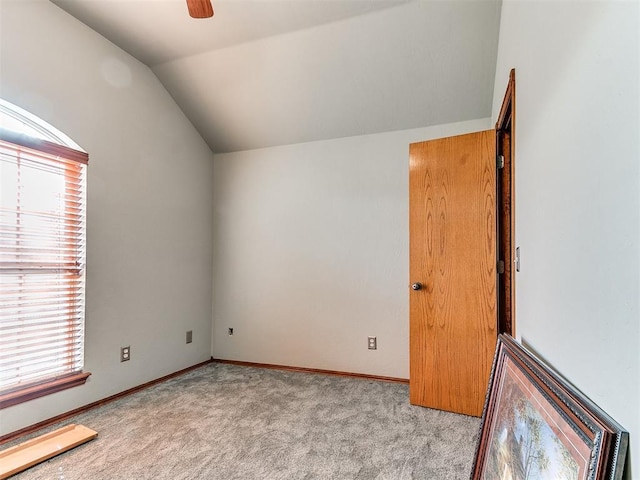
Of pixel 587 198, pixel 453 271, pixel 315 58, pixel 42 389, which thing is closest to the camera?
pixel 587 198

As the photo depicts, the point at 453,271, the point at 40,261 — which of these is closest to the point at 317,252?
the point at 453,271

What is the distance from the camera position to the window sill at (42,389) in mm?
2199

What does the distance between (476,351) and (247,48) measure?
9.27 ft

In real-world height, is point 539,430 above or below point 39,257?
below

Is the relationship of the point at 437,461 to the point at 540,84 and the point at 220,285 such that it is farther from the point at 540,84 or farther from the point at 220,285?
the point at 220,285

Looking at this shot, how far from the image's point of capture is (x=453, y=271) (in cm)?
264

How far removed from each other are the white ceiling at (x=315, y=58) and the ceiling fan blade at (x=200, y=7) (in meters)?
0.80

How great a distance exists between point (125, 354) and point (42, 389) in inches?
24.6

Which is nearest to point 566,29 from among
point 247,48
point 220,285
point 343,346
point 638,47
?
point 638,47

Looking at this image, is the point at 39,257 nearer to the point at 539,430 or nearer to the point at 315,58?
the point at 315,58

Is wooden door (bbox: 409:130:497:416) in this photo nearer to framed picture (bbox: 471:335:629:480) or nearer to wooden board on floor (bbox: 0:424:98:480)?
framed picture (bbox: 471:335:629:480)

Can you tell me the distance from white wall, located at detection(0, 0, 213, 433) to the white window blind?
101mm

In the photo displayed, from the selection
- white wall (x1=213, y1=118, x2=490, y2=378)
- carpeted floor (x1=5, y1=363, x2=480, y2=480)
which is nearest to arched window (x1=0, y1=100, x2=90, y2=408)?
carpeted floor (x1=5, y1=363, x2=480, y2=480)

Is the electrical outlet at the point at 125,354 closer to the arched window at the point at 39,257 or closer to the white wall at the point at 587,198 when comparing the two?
the arched window at the point at 39,257
